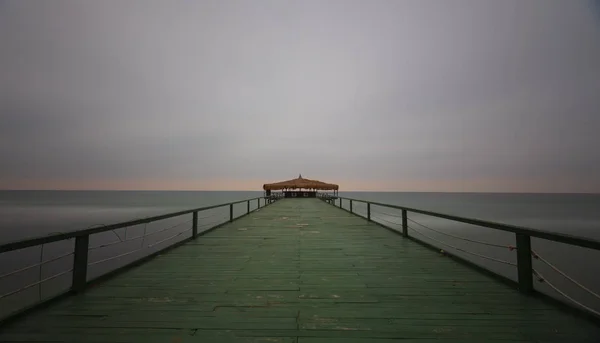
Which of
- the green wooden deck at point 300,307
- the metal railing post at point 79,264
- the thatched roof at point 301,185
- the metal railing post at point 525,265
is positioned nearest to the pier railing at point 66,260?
the metal railing post at point 79,264

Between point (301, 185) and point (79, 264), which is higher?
point (301, 185)

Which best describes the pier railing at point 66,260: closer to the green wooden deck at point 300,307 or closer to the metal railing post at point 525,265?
the green wooden deck at point 300,307

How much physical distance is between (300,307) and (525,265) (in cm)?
270

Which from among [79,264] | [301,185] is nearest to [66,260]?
[79,264]

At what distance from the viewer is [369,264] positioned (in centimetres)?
449

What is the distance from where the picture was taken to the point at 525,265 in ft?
10.4

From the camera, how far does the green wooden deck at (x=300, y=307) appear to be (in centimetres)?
227

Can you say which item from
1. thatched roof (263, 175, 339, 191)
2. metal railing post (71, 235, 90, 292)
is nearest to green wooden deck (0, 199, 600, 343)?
metal railing post (71, 235, 90, 292)

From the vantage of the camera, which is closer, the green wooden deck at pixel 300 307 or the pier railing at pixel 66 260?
the green wooden deck at pixel 300 307

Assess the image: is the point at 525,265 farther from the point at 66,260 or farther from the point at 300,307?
the point at 66,260

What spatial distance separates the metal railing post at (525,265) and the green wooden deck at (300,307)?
155 millimetres

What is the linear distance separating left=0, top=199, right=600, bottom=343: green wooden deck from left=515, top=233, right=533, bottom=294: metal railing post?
0.16 meters

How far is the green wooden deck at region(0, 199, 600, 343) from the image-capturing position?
2.27m

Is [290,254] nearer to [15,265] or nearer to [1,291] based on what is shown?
[1,291]
